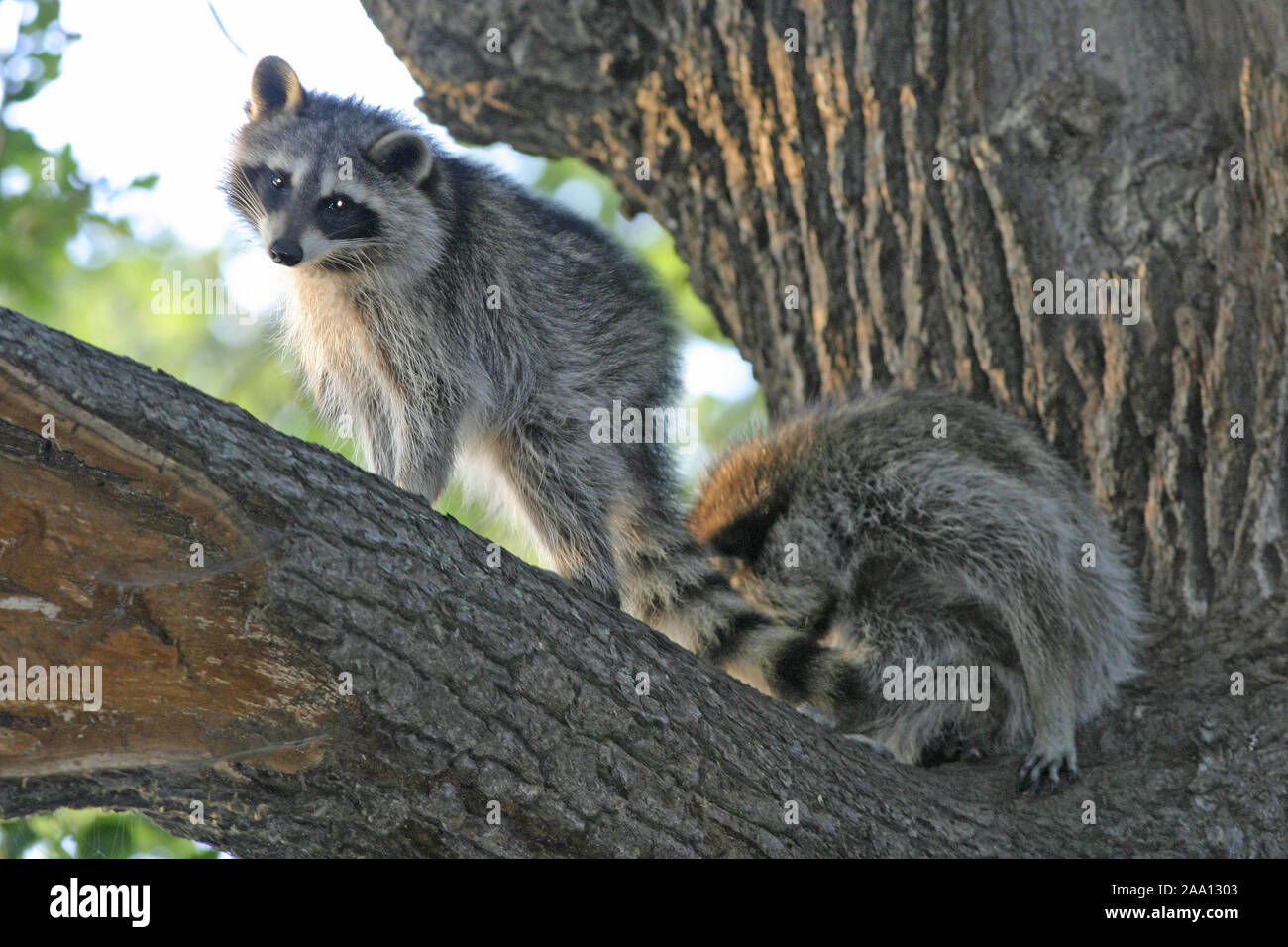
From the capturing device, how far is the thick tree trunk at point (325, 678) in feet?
6.02

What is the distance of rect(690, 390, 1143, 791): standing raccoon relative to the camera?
315cm

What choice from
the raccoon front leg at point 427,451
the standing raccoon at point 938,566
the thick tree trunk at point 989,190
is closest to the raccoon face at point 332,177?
the raccoon front leg at point 427,451

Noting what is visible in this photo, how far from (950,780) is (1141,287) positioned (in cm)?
138

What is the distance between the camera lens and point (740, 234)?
3.83 metres

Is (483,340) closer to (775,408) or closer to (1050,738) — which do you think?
(775,408)

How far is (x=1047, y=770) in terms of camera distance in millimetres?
2848

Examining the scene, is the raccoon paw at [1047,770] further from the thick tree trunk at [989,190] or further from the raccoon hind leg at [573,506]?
the raccoon hind leg at [573,506]

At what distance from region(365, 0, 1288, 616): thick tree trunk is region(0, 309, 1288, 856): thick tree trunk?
126cm

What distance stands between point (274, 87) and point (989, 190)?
2.03 m

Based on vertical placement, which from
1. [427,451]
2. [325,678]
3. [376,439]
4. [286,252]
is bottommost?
[325,678]

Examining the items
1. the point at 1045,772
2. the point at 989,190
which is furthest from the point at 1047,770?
the point at 989,190

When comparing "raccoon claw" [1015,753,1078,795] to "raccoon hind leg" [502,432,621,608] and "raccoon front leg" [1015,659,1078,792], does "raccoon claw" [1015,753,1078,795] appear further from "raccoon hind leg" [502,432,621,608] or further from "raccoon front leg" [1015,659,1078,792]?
"raccoon hind leg" [502,432,621,608]

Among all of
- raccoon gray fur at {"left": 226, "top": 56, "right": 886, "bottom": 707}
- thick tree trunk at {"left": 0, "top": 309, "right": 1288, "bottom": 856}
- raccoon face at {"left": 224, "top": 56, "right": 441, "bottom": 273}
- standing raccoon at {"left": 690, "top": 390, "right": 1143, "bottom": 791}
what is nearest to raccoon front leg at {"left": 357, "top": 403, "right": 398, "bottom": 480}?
raccoon gray fur at {"left": 226, "top": 56, "right": 886, "bottom": 707}

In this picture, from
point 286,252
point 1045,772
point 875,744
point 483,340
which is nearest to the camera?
point 1045,772
